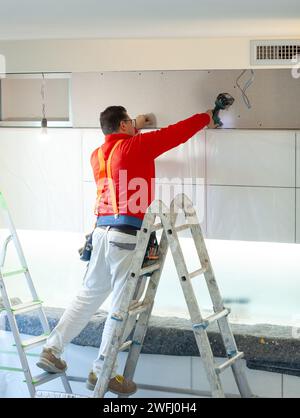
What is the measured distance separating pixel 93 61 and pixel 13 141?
621mm

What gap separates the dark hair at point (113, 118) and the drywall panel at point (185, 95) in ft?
0.17

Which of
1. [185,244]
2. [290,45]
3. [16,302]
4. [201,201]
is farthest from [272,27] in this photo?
[16,302]

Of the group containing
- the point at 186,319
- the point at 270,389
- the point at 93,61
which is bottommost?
the point at 270,389

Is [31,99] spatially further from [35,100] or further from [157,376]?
[157,376]

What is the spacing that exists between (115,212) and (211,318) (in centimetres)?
72

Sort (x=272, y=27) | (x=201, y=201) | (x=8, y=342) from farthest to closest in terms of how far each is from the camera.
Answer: (x=8, y=342), (x=201, y=201), (x=272, y=27)

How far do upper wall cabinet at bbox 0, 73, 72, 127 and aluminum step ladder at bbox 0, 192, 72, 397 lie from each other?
44 cm

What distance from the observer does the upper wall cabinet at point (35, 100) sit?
429 cm

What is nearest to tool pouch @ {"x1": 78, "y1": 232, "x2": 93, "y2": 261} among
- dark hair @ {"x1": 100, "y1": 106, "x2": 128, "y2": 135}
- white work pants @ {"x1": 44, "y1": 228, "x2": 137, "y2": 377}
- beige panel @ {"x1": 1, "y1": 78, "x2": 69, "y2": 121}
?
white work pants @ {"x1": 44, "y1": 228, "x2": 137, "y2": 377}

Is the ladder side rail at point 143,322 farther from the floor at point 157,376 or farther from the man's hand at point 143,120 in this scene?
the man's hand at point 143,120

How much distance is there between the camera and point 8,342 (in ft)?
14.9

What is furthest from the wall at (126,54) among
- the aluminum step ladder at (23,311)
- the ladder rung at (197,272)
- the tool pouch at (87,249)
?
the ladder rung at (197,272)

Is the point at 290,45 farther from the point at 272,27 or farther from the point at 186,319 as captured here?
the point at 186,319

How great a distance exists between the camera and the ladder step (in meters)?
3.63
